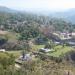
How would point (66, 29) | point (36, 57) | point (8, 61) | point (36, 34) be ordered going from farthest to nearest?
point (66, 29), point (36, 34), point (36, 57), point (8, 61)

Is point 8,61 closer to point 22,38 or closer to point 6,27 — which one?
point 22,38

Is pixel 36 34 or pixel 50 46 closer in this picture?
pixel 50 46

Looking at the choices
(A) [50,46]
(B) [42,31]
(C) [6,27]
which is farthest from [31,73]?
(C) [6,27]

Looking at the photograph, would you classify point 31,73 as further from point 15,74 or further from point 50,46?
point 50,46

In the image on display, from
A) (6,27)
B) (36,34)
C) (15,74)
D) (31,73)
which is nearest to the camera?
(15,74)

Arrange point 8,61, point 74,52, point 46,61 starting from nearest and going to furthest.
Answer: point 8,61 → point 46,61 → point 74,52

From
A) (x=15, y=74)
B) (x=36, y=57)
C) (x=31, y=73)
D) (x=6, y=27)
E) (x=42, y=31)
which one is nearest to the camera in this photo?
(x=15, y=74)

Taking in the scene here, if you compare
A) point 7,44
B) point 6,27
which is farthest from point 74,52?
point 6,27

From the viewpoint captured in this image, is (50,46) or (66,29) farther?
(66,29)
